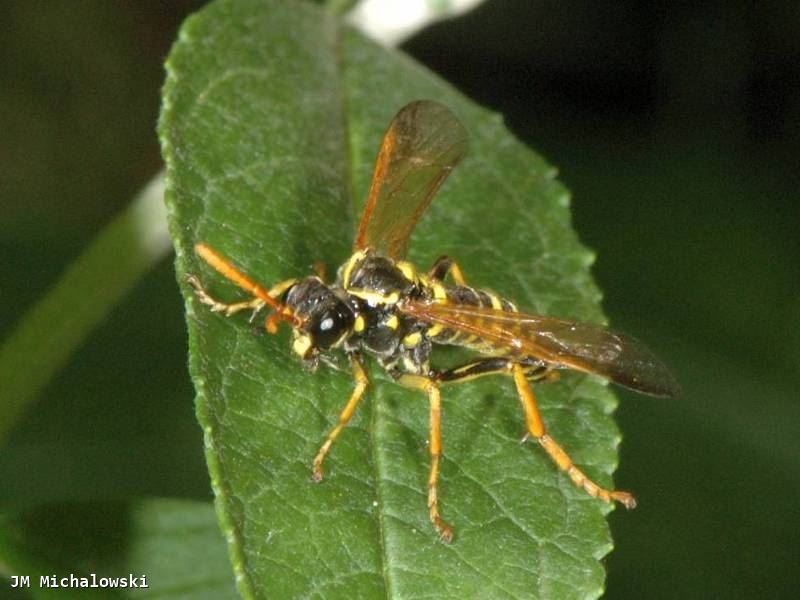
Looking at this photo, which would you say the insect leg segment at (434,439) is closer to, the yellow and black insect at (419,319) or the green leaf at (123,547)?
the yellow and black insect at (419,319)

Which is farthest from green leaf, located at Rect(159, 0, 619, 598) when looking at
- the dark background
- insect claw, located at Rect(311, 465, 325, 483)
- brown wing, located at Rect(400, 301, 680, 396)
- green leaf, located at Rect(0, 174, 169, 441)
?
the dark background

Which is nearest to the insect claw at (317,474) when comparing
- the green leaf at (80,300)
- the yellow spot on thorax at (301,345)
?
the yellow spot on thorax at (301,345)

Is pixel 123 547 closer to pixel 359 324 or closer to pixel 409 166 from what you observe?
pixel 359 324

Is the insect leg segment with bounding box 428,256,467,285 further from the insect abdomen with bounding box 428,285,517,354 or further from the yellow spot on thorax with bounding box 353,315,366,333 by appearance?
the yellow spot on thorax with bounding box 353,315,366,333

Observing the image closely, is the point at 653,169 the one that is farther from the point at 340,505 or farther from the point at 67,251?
the point at 340,505

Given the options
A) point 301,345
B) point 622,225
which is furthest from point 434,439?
point 622,225
